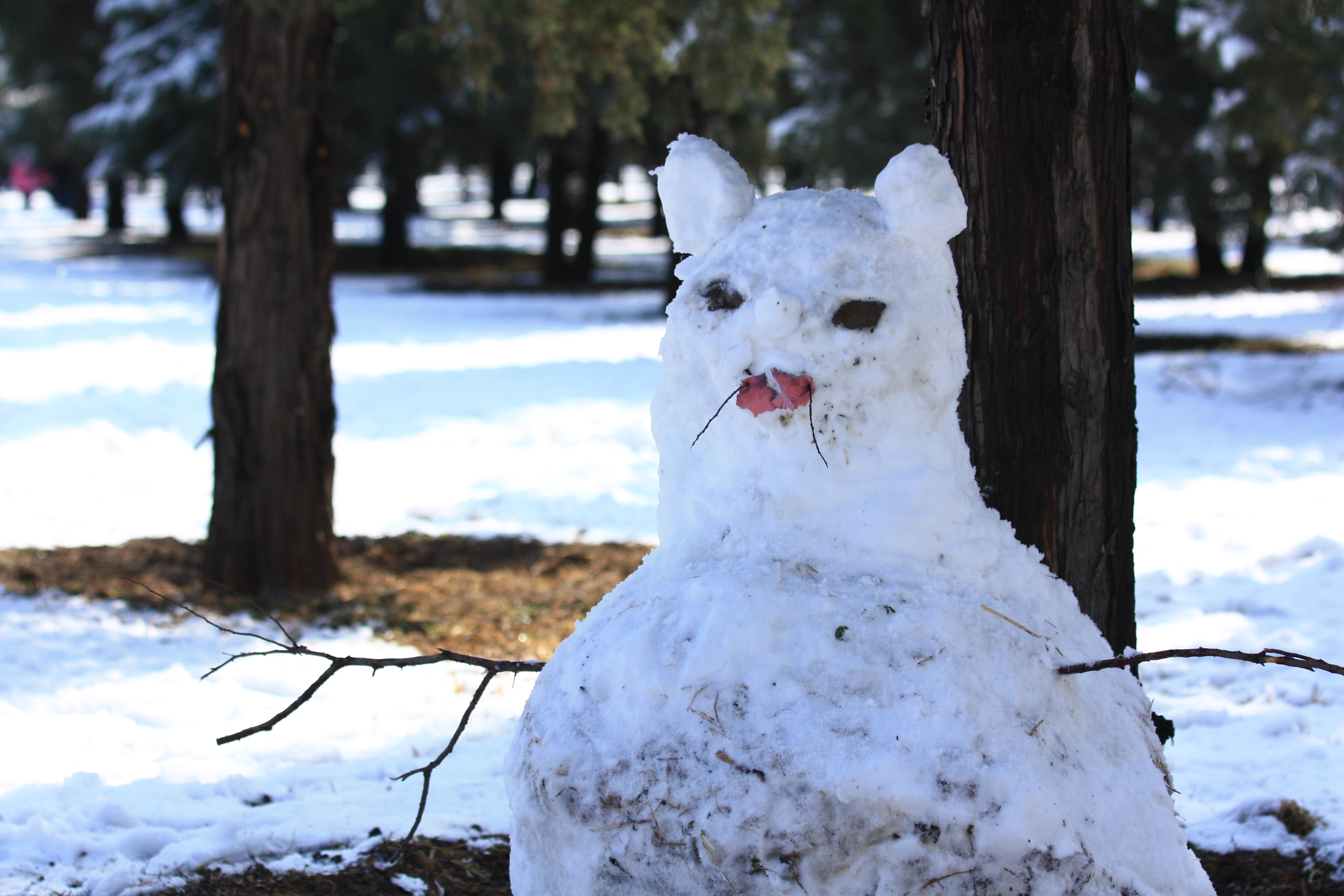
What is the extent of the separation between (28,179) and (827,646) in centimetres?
5156

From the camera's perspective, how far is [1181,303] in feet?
57.8

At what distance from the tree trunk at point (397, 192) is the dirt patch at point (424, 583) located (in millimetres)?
14307

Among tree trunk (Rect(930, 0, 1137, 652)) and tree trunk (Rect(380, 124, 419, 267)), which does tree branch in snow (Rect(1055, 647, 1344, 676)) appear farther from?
tree trunk (Rect(380, 124, 419, 267))

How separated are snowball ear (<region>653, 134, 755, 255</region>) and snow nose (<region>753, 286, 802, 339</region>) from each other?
0.27 metres

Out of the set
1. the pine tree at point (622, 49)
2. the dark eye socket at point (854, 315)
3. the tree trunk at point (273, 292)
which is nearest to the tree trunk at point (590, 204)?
the pine tree at point (622, 49)

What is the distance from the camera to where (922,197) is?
2248 mm

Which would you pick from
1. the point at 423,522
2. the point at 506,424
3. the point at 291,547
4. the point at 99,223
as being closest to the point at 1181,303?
the point at 506,424

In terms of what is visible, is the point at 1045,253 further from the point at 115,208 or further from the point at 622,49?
the point at 115,208

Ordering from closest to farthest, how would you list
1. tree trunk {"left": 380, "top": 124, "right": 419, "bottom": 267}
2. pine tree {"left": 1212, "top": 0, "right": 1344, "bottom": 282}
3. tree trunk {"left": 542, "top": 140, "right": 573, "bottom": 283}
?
pine tree {"left": 1212, "top": 0, "right": 1344, "bottom": 282}
tree trunk {"left": 380, "top": 124, "right": 419, "bottom": 267}
tree trunk {"left": 542, "top": 140, "right": 573, "bottom": 283}

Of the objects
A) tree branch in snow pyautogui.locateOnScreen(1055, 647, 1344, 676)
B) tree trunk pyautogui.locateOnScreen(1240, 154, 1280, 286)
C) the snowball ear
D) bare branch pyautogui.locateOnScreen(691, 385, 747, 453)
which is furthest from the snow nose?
tree trunk pyautogui.locateOnScreen(1240, 154, 1280, 286)

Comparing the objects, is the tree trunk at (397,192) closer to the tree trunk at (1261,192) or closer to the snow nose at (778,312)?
the tree trunk at (1261,192)

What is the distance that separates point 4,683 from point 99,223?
38.3 m

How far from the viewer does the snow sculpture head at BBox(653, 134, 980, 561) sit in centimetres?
222

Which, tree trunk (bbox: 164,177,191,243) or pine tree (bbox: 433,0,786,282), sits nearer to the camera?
pine tree (bbox: 433,0,786,282)
